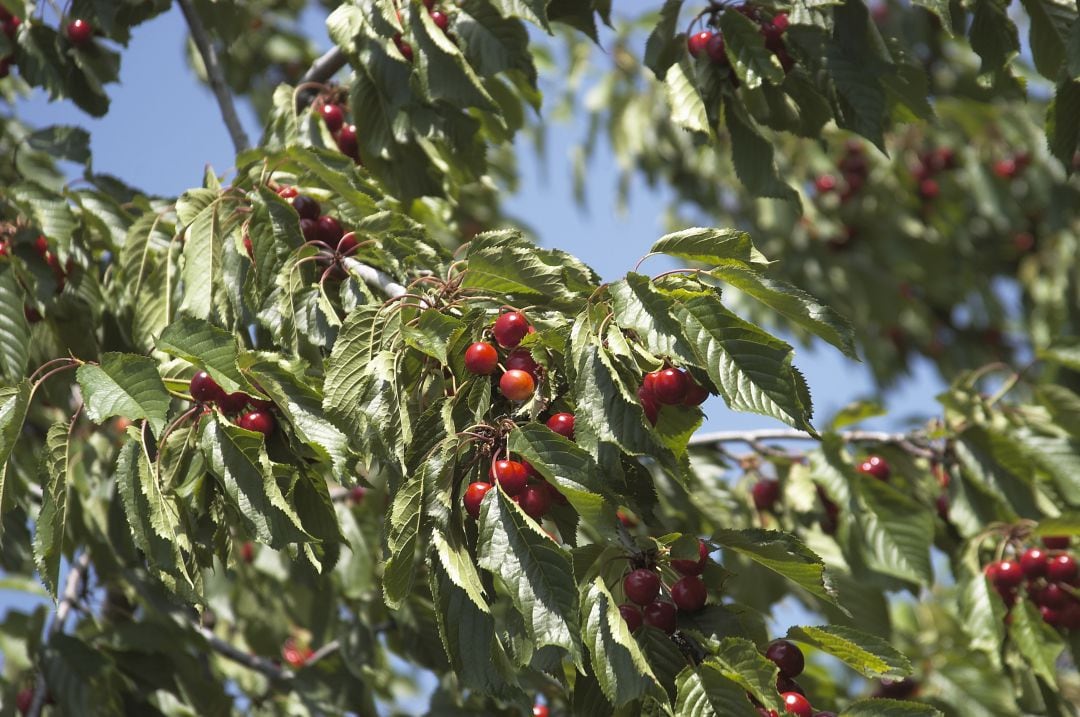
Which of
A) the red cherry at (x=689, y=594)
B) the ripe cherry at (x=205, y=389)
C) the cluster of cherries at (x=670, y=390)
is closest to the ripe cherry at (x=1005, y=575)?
the red cherry at (x=689, y=594)

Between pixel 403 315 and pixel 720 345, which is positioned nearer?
pixel 720 345

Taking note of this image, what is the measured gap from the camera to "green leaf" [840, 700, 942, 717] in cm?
166

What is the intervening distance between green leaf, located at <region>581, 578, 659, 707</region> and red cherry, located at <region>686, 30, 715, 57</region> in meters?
1.46

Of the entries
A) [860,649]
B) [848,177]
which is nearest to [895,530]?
[860,649]

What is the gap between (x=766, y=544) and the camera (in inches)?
72.9

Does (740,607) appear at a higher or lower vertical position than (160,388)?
lower

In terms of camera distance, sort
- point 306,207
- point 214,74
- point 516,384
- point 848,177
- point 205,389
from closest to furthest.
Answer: point 516,384 < point 205,389 < point 306,207 < point 214,74 < point 848,177

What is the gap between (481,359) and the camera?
6.33 ft

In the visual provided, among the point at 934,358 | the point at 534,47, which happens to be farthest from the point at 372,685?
the point at 934,358

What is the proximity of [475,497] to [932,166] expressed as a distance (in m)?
5.74

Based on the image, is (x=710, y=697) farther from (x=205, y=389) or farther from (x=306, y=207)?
(x=306, y=207)

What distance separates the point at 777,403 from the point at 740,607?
1.24 ft

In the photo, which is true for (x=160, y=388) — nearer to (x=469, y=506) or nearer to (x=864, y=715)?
(x=469, y=506)

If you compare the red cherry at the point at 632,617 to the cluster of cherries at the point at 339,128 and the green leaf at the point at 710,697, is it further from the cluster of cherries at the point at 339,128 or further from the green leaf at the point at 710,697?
the cluster of cherries at the point at 339,128
